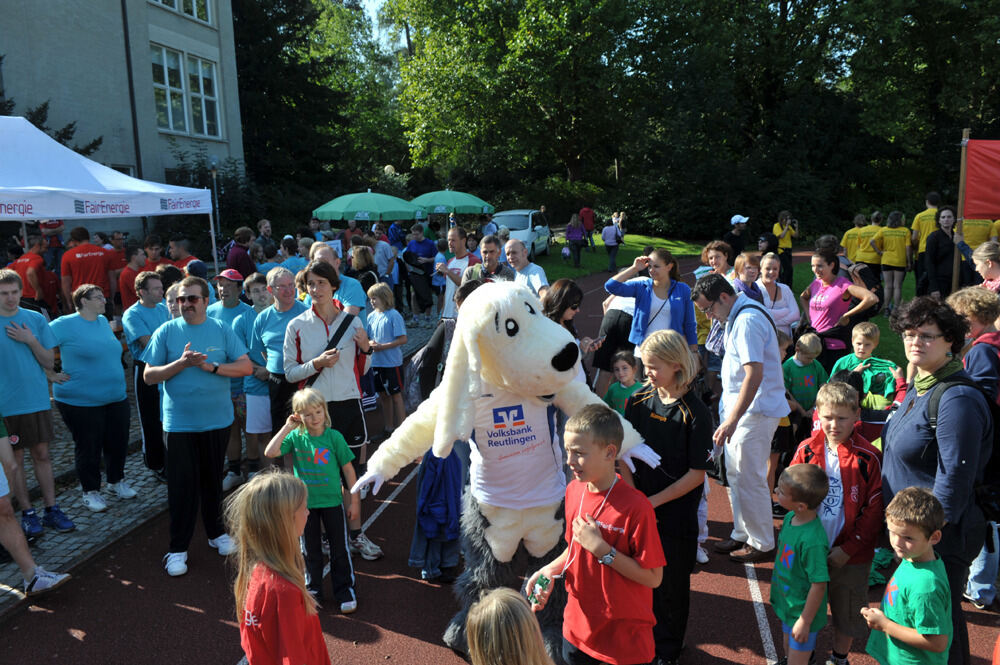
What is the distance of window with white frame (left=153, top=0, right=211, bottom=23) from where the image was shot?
2227 cm

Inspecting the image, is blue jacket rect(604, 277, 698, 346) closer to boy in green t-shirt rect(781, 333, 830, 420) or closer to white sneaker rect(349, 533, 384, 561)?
boy in green t-shirt rect(781, 333, 830, 420)

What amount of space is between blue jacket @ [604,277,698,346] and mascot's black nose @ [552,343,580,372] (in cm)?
281

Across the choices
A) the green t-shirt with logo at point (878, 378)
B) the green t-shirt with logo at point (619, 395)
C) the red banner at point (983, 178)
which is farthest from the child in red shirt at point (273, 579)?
the red banner at point (983, 178)

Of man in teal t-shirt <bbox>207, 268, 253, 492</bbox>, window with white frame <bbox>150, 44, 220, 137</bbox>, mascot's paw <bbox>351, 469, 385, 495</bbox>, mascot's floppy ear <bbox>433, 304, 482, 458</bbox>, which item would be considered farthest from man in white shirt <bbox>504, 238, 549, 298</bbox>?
window with white frame <bbox>150, 44, 220, 137</bbox>

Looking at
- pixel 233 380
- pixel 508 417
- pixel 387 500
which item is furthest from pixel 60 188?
pixel 508 417

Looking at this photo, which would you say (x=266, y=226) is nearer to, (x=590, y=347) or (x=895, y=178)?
(x=590, y=347)

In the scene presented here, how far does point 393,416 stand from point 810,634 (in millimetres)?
5673

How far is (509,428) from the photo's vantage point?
373cm

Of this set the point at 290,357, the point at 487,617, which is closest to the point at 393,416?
the point at 290,357

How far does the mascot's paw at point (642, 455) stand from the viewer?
11.7ft

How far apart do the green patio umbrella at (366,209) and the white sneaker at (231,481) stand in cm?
1009

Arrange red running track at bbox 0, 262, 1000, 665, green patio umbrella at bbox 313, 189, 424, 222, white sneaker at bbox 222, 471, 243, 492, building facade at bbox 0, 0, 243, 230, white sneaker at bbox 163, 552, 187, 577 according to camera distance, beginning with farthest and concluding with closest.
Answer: building facade at bbox 0, 0, 243, 230 < green patio umbrella at bbox 313, 189, 424, 222 < white sneaker at bbox 222, 471, 243, 492 < white sneaker at bbox 163, 552, 187, 577 < red running track at bbox 0, 262, 1000, 665

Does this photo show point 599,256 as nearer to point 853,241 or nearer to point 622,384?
point 853,241

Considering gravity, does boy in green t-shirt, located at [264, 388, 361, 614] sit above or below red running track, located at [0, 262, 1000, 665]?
above
